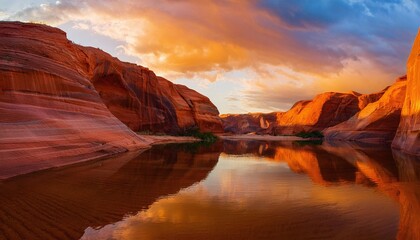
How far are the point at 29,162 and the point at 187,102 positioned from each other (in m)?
49.2

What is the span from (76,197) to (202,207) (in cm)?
273

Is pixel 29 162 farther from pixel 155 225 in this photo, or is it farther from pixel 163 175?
pixel 155 225

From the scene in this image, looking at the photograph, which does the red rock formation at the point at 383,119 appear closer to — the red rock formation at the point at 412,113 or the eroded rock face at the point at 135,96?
the red rock formation at the point at 412,113

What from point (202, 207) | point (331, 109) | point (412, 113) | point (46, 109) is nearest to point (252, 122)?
point (331, 109)

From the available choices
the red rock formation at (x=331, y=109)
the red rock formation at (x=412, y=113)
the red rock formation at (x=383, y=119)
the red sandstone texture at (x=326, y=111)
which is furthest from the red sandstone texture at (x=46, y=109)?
the red sandstone texture at (x=326, y=111)

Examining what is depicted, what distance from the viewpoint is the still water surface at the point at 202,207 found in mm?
4948

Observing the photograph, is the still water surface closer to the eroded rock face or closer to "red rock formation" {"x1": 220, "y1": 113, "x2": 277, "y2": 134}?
the eroded rock face

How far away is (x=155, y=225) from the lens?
5.20m

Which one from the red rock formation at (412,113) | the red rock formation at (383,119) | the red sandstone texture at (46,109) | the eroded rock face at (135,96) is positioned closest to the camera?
the red sandstone texture at (46,109)

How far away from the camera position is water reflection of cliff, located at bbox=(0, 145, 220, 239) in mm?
5012

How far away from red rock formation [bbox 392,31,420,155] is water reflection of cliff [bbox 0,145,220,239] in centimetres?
1929

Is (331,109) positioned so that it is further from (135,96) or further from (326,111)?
(135,96)

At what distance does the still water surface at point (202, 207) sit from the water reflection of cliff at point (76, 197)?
17 mm

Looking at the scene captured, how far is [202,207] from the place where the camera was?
6.49 m
